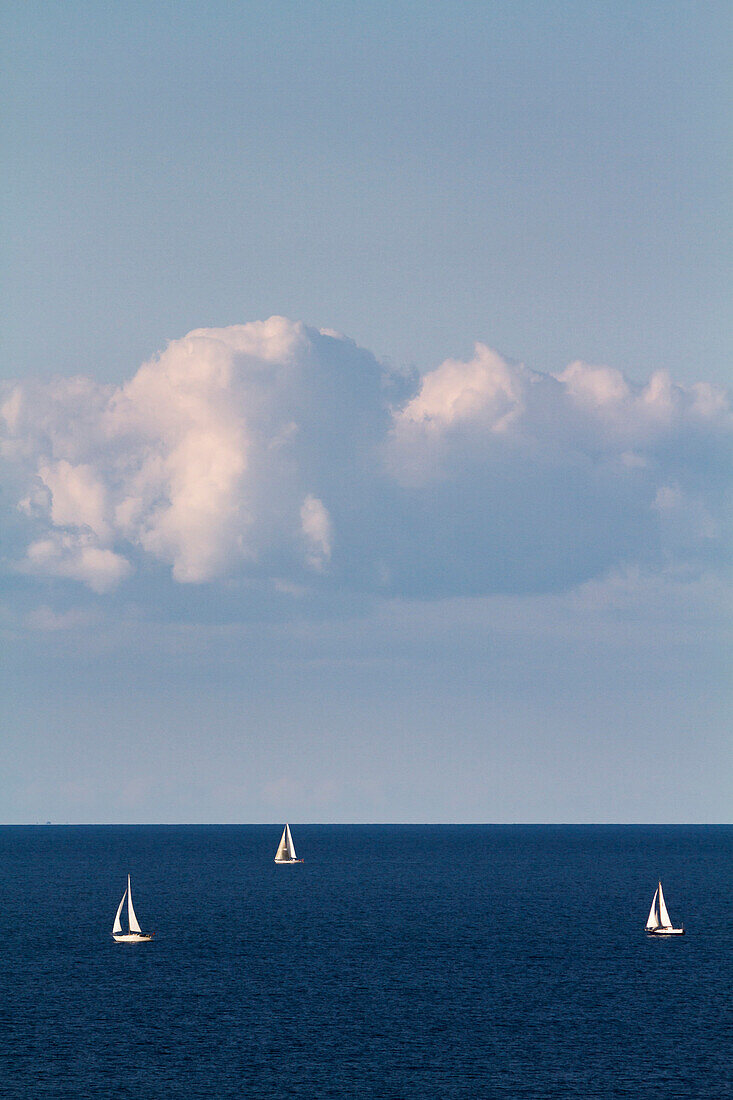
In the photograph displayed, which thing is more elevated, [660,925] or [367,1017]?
[660,925]

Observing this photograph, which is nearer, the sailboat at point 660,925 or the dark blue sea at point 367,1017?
the dark blue sea at point 367,1017

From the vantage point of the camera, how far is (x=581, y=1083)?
333 feet

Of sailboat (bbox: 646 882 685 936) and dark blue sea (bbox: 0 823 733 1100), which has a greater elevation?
sailboat (bbox: 646 882 685 936)

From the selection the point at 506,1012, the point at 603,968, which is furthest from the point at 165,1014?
the point at 603,968

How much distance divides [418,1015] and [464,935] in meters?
63.9

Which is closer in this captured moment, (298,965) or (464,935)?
(298,965)

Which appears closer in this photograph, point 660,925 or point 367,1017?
point 367,1017

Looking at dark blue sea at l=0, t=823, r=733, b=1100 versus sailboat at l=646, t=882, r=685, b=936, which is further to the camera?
sailboat at l=646, t=882, r=685, b=936

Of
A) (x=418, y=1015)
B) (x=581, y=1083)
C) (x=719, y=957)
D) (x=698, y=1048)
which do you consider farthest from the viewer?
(x=719, y=957)

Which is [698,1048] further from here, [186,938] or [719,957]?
[186,938]

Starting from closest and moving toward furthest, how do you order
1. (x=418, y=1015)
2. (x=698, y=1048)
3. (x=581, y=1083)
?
(x=581, y=1083) → (x=698, y=1048) → (x=418, y=1015)

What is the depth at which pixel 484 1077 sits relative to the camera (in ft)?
338

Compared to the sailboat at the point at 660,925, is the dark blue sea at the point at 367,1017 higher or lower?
lower

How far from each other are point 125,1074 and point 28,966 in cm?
6005
